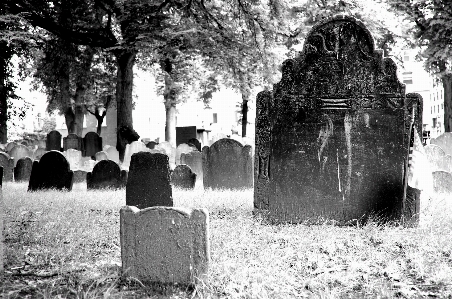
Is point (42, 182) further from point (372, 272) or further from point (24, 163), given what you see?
point (372, 272)

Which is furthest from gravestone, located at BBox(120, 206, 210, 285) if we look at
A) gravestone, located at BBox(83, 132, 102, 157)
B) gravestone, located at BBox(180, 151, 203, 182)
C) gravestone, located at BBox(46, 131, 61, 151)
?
gravestone, located at BBox(46, 131, 61, 151)

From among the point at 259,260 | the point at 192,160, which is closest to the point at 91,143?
the point at 192,160

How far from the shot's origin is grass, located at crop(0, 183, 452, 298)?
4.91m

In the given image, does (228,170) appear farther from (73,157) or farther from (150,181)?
(73,157)

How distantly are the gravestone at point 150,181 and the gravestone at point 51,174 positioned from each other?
4.22m

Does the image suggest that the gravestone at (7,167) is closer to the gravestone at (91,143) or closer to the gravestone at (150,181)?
the gravestone at (91,143)

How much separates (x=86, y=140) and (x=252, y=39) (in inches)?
419

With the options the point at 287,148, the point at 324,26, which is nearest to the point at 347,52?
the point at 324,26

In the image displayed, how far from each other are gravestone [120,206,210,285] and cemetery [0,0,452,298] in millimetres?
10

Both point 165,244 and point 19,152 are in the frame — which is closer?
point 165,244

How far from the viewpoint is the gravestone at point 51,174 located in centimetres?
1280

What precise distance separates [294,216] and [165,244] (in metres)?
3.10

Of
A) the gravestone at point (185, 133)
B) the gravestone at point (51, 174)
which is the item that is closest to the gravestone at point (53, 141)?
the gravestone at point (185, 133)

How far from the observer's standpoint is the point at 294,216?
7871 millimetres
